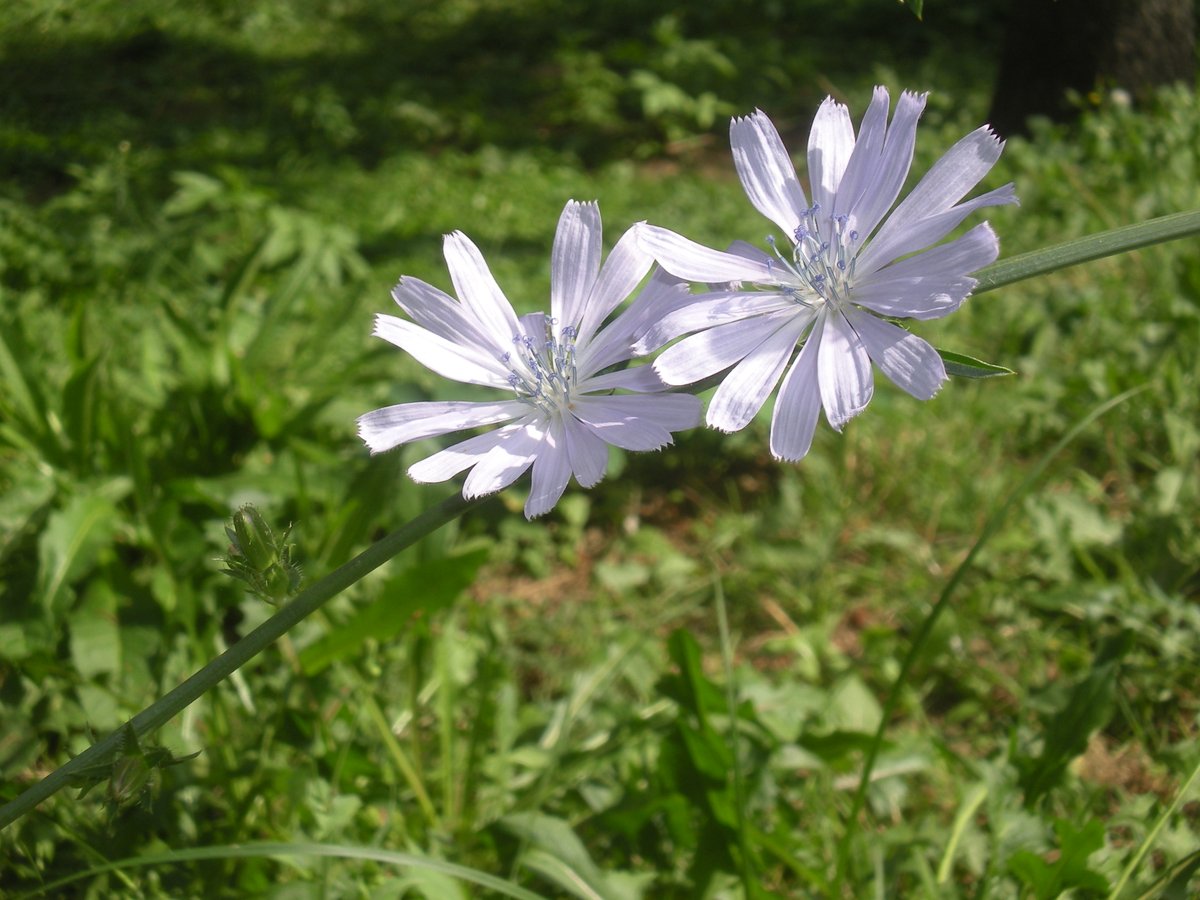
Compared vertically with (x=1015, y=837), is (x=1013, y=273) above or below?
above

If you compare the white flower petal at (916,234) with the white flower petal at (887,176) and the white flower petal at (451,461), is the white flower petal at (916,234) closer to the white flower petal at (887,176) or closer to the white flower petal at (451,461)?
the white flower petal at (887,176)

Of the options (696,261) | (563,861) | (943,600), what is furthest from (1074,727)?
(696,261)

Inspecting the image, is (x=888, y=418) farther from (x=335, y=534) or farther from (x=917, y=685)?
(x=335, y=534)

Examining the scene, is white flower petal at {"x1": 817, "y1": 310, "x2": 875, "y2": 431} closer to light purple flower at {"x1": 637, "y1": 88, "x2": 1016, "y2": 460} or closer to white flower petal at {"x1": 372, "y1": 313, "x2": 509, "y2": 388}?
light purple flower at {"x1": 637, "y1": 88, "x2": 1016, "y2": 460}

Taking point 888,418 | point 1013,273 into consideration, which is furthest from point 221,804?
point 888,418

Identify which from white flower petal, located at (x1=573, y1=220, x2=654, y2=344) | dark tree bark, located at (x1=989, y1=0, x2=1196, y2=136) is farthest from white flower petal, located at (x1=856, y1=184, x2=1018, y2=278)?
dark tree bark, located at (x1=989, y1=0, x2=1196, y2=136)

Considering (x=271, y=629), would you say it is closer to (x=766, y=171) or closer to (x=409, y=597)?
(x=766, y=171)
